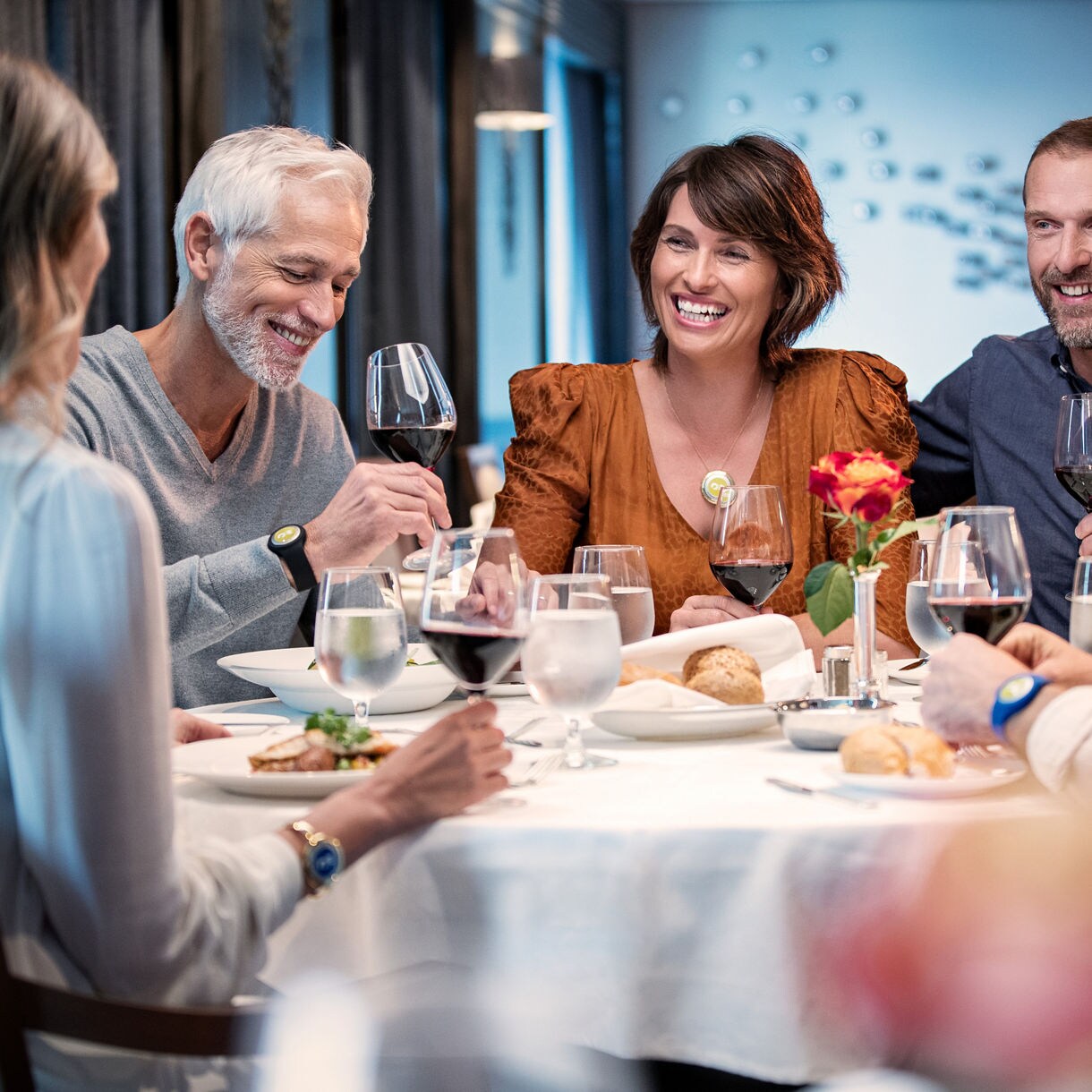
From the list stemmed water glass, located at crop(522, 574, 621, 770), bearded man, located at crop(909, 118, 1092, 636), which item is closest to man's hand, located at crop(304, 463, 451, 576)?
stemmed water glass, located at crop(522, 574, 621, 770)

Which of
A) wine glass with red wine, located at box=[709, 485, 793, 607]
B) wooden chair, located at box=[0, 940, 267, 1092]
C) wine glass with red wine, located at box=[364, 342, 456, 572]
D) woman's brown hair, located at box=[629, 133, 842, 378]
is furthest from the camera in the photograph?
woman's brown hair, located at box=[629, 133, 842, 378]

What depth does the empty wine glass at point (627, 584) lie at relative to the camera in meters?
1.64

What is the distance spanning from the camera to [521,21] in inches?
328

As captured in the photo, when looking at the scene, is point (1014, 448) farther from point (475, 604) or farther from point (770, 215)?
point (475, 604)

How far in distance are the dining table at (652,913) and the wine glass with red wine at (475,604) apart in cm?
15

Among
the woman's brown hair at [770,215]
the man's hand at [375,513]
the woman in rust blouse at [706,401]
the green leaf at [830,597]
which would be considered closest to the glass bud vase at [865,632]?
the green leaf at [830,597]

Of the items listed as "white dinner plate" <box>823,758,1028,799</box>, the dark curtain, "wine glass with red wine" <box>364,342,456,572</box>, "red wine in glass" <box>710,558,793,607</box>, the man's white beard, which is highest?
the dark curtain

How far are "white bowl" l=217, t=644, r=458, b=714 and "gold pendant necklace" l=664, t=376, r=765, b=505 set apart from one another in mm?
1029

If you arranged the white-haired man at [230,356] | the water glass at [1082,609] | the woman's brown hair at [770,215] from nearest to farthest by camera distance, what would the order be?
the water glass at [1082,609]
the white-haired man at [230,356]
the woman's brown hair at [770,215]

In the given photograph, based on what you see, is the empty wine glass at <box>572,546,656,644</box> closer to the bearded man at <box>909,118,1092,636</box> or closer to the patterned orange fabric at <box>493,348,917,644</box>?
the patterned orange fabric at <box>493,348,917,644</box>

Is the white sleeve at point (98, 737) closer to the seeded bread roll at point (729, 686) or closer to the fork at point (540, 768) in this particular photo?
the fork at point (540, 768)

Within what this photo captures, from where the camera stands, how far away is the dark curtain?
258 inches

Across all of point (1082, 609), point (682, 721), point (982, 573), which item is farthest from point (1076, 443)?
point (682, 721)

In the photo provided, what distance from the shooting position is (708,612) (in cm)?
188
